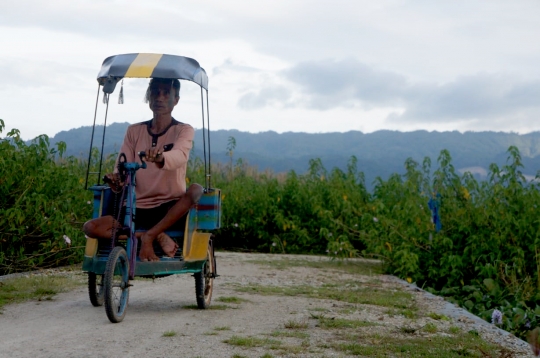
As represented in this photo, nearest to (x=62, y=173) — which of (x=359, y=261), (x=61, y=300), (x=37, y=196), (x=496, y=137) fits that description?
(x=37, y=196)

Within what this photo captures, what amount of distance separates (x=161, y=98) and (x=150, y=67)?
36 cm

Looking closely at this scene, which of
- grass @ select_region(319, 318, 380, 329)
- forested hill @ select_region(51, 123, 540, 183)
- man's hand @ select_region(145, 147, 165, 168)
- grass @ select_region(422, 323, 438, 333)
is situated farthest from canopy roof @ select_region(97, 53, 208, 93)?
forested hill @ select_region(51, 123, 540, 183)

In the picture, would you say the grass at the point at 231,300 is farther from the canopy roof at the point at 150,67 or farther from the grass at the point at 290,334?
the canopy roof at the point at 150,67

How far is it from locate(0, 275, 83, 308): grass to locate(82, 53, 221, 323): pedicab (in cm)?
80

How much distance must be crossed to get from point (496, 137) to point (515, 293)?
101 m

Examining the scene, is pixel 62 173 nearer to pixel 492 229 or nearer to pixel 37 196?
pixel 37 196

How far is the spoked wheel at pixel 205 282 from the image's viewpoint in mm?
7328

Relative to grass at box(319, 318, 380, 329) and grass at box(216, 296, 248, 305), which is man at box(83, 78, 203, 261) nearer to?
grass at box(216, 296, 248, 305)

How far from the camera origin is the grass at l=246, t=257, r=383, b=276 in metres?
12.6

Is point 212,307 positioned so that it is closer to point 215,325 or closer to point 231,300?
point 231,300

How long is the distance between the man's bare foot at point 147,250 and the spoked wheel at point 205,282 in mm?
499

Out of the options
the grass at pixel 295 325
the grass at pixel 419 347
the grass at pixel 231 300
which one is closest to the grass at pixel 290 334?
the grass at pixel 295 325

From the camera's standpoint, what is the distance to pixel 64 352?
527 centimetres

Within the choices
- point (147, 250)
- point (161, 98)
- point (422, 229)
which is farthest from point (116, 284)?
point (422, 229)
